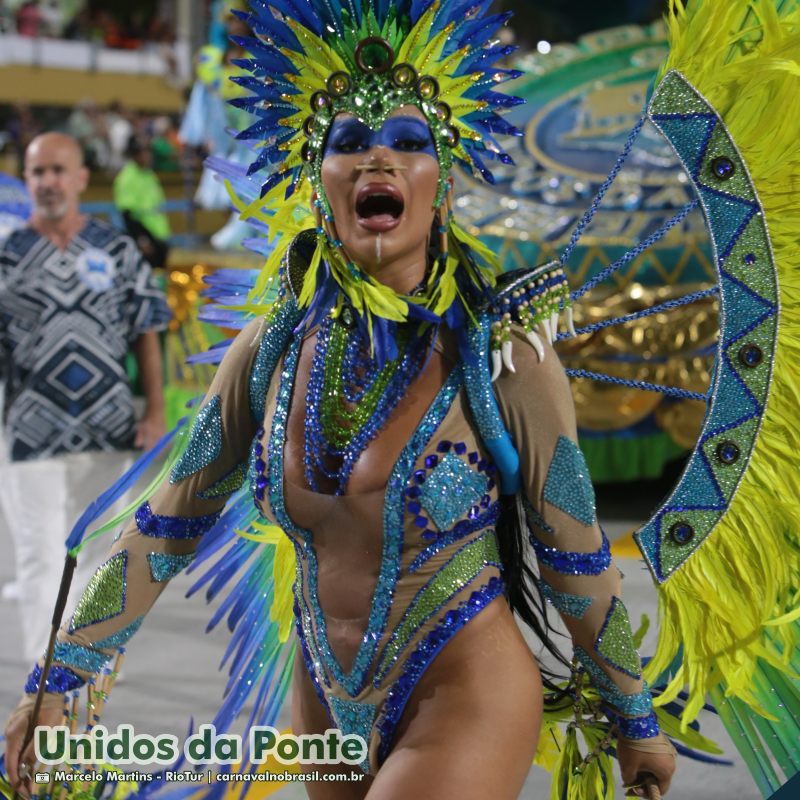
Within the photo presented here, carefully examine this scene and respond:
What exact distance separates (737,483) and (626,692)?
15.6 inches

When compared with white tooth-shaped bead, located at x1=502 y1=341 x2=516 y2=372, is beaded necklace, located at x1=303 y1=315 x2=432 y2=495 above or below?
below

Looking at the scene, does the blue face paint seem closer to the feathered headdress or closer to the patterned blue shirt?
the feathered headdress

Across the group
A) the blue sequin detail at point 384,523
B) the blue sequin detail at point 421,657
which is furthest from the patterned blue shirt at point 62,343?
the blue sequin detail at point 421,657

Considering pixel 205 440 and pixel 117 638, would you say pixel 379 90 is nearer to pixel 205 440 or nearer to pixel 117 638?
pixel 205 440

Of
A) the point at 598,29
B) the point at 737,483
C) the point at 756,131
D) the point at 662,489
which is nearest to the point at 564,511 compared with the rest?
the point at 737,483

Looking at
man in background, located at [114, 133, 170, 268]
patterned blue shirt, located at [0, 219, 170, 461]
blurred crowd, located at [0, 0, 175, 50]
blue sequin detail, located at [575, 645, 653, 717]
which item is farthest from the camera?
blurred crowd, located at [0, 0, 175, 50]

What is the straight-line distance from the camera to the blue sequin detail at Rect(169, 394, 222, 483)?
1980 mm

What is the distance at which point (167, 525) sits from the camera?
78.8 inches


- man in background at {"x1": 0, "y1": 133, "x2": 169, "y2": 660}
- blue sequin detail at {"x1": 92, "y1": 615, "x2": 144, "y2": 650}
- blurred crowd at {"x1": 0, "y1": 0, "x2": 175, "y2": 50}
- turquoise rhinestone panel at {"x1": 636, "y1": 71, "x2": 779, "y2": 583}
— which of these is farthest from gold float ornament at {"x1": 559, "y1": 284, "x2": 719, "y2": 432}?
blurred crowd at {"x1": 0, "y1": 0, "x2": 175, "y2": 50}

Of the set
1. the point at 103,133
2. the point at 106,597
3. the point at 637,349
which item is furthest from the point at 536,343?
the point at 103,133

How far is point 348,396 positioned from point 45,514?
2428 mm

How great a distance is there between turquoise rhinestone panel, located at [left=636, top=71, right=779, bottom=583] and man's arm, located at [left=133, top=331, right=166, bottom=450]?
7.89 feet

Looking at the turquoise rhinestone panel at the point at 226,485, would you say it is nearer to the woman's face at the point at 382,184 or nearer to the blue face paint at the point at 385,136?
the woman's face at the point at 382,184

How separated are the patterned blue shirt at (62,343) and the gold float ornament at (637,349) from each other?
75.3 inches
